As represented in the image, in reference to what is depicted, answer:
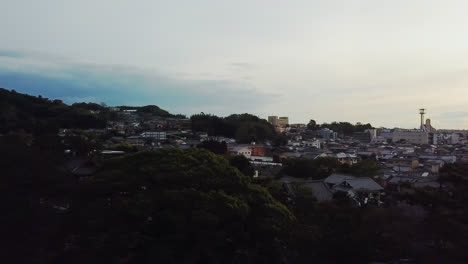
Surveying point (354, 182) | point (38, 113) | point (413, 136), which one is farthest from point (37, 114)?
point (413, 136)

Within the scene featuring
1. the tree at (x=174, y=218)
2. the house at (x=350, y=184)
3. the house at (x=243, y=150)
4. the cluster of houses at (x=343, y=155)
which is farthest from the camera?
the house at (x=243, y=150)

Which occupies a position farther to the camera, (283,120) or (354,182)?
(283,120)

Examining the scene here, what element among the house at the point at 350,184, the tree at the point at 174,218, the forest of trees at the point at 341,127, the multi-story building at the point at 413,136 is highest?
the forest of trees at the point at 341,127

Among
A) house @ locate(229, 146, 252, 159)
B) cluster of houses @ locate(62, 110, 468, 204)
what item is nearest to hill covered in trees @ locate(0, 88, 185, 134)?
cluster of houses @ locate(62, 110, 468, 204)

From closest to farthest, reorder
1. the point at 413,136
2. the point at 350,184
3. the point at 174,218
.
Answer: the point at 174,218
the point at 350,184
the point at 413,136

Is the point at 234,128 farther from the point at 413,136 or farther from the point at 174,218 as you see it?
the point at 174,218

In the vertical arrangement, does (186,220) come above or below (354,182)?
above

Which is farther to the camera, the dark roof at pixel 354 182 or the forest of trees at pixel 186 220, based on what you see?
the dark roof at pixel 354 182

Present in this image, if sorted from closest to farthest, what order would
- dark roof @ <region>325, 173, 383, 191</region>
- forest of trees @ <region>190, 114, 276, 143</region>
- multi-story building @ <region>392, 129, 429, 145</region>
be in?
dark roof @ <region>325, 173, 383, 191</region> → forest of trees @ <region>190, 114, 276, 143</region> → multi-story building @ <region>392, 129, 429, 145</region>

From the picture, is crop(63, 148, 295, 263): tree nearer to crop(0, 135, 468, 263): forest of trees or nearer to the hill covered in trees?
crop(0, 135, 468, 263): forest of trees

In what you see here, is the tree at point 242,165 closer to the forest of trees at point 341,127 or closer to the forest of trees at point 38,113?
the forest of trees at point 38,113

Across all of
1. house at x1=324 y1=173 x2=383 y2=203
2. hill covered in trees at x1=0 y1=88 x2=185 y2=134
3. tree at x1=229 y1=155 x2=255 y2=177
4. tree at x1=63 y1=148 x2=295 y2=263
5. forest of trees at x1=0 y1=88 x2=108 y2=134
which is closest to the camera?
tree at x1=63 y1=148 x2=295 y2=263

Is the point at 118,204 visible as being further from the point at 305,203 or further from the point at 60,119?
the point at 60,119

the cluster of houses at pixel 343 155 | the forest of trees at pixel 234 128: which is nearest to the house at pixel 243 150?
the cluster of houses at pixel 343 155
